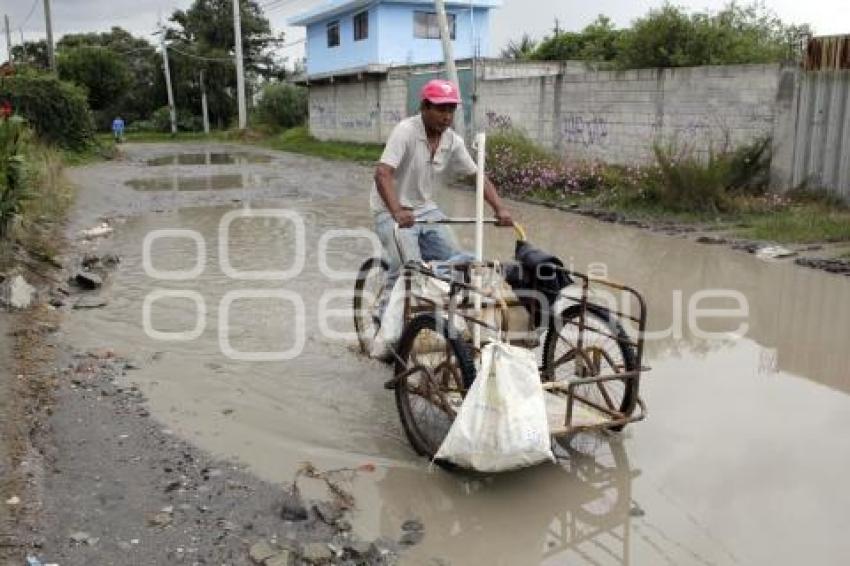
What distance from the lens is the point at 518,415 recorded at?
3586mm

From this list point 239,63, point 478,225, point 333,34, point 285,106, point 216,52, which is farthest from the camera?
point 216,52

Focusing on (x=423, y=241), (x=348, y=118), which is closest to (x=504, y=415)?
(x=423, y=241)

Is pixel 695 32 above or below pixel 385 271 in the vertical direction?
above

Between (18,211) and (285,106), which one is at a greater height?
(285,106)

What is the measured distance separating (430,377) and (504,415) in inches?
28.6

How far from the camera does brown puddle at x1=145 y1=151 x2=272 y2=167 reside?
2669cm

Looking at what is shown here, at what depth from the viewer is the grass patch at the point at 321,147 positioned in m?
27.2

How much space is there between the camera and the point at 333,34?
118 feet

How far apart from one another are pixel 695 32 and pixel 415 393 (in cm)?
1549

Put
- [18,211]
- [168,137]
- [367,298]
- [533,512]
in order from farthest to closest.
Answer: [168,137] → [18,211] → [367,298] → [533,512]

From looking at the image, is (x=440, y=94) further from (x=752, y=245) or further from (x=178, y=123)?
(x=178, y=123)

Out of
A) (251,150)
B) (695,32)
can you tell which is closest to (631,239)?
(695,32)

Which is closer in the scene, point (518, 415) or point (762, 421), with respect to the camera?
point (518, 415)

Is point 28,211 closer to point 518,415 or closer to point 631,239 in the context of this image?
point 631,239
